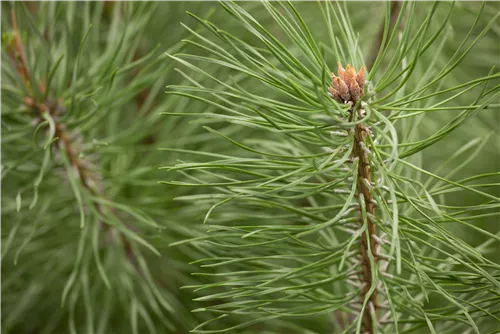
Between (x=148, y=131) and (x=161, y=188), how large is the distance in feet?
0.27

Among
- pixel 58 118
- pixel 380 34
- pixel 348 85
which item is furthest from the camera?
pixel 380 34

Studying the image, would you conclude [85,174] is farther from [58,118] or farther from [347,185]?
[347,185]

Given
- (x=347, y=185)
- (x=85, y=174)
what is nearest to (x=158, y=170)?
(x=85, y=174)

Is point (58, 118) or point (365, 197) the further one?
point (58, 118)

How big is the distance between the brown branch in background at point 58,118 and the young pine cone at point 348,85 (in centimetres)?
34

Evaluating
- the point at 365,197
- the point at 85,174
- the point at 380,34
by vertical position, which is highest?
the point at 380,34

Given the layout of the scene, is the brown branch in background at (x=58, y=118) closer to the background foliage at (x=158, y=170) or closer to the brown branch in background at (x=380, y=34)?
the background foliage at (x=158, y=170)

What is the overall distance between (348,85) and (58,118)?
0.40m

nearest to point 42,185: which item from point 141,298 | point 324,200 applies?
point 141,298

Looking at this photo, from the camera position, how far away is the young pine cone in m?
0.46

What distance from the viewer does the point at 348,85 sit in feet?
1.53

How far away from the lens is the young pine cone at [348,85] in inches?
18.3

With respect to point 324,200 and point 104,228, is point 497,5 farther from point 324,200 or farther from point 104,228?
point 104,228

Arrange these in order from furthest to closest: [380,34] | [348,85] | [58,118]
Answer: [380,34], [58,118], [348,85]
